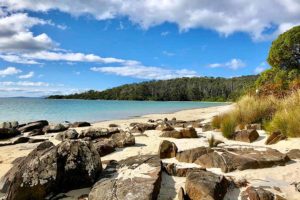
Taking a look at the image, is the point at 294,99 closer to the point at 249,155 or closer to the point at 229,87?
the point at 249,155

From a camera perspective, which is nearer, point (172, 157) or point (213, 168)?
point (213, 168)

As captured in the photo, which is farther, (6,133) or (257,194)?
(6,133)

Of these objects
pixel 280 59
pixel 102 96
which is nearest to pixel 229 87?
pixel 102 96

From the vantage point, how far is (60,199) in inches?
194

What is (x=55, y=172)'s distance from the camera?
507 cm

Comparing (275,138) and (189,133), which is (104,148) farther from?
(275,138)

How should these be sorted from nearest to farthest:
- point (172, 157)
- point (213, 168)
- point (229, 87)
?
point (213, 168)
point (172, 157)
point (229, 87)

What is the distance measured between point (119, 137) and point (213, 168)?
3.82 m

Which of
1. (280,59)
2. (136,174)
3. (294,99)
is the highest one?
Result: (280,59)

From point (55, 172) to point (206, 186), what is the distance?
236 centimetres

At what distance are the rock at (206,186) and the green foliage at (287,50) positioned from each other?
20.0m

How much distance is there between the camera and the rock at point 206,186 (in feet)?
14.3

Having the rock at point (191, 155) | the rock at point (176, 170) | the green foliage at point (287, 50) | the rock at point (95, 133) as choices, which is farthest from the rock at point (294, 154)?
the green foliage at point (287, 50)

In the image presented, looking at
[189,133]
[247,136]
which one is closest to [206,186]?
[247,136]
